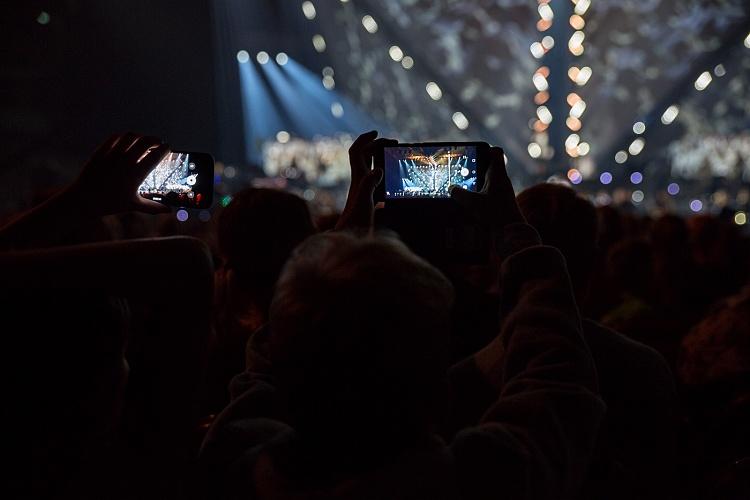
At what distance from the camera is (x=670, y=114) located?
65.7 ft

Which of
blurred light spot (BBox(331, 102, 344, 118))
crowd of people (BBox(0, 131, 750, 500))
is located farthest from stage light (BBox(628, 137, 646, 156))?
crowd of people (BBox(0, 131, 750, 500))

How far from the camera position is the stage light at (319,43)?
19852 mm

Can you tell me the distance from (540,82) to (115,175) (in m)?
19.6

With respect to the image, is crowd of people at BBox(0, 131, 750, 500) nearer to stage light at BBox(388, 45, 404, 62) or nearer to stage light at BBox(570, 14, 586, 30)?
stage light at BBox(570, 14, 586, 30)

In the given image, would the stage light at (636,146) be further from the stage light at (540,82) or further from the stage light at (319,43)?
the stage light at (319,43)

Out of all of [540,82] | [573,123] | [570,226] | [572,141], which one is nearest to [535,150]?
[572,141]

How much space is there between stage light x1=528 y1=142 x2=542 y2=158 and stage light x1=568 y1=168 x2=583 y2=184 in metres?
0.92

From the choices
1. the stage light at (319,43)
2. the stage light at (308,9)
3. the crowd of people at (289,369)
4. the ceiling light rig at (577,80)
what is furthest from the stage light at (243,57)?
the crowd of people at (289,369)

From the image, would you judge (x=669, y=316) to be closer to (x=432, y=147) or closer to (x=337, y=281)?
(x=432, y=147)

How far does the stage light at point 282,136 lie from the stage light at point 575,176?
773cm

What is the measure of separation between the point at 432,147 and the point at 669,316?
2.24 meters

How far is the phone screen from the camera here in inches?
58.5

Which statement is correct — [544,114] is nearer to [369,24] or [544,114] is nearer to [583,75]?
[583,75]

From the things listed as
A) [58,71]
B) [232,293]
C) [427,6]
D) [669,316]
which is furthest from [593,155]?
[232,293]
